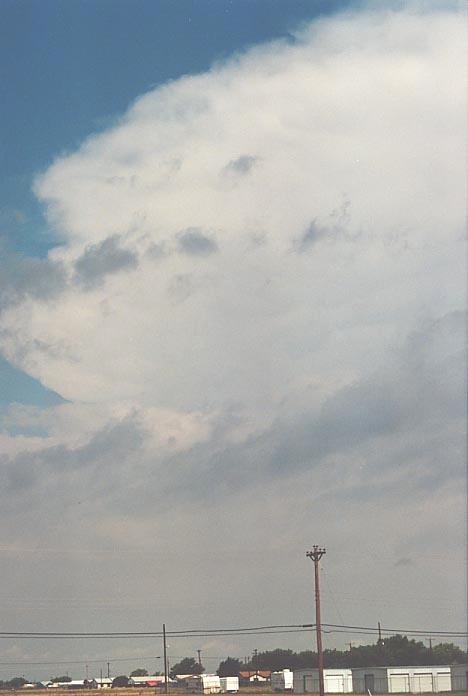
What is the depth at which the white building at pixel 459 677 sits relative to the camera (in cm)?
4188

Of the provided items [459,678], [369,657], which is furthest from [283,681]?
[459,678]

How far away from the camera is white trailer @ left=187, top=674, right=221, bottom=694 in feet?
227

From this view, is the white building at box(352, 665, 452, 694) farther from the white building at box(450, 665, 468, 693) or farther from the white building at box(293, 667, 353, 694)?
the white building at box(293, 667, 353, 694)

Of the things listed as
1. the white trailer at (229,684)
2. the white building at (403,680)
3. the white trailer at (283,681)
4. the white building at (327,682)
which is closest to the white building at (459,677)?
the white building at (403,680)

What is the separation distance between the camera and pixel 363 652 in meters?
71.2

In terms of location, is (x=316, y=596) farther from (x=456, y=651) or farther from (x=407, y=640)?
(x=407, y=640)

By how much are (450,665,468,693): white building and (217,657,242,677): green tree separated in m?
36.0

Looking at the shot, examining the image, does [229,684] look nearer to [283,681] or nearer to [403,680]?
[283,681]

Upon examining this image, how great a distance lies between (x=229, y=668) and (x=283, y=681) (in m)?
18.5

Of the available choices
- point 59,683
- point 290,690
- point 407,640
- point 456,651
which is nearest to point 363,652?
point 407,640

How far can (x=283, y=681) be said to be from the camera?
209 feet

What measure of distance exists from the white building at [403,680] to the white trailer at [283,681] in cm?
732

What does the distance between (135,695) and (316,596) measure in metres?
17.5

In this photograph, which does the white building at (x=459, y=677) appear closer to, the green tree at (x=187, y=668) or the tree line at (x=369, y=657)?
the tree line at (x=369, y=657)
